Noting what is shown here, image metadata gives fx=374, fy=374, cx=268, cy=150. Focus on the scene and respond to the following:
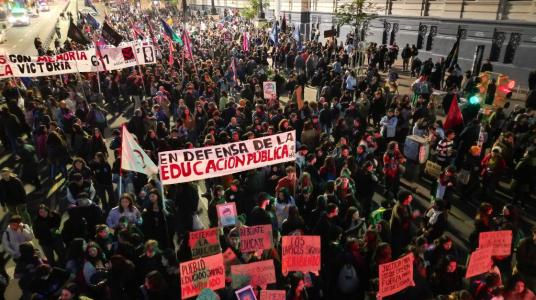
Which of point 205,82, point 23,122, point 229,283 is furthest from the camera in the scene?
point 205,82

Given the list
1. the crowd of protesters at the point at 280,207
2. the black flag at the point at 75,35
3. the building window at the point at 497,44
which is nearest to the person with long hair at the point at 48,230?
the crowd of protesters at the point at 280,207

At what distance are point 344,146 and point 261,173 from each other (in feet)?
6.33

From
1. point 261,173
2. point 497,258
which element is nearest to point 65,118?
point 261,173

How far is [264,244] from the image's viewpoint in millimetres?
5504

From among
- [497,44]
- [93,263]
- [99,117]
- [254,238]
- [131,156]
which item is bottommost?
[93,263]

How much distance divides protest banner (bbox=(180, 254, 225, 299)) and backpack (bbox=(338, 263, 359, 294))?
1697mm

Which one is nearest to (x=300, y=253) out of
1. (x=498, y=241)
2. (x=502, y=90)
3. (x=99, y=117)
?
(x=498, y=241)

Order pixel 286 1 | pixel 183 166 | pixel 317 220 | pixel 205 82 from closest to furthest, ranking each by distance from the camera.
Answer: pixel 183 166 → pixel 317 220 → pixel 205 82 → pixel 286 1

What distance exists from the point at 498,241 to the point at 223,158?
4.33m

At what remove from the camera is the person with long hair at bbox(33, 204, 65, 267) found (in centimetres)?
617

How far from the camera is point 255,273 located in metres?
4.96

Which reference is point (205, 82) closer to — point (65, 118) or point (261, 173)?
Result: point (65, 118)

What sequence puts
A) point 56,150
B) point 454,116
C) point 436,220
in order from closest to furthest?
point 436,220 → point 56,150 → point 454,116

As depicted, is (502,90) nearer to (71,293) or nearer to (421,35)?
(71,293)
